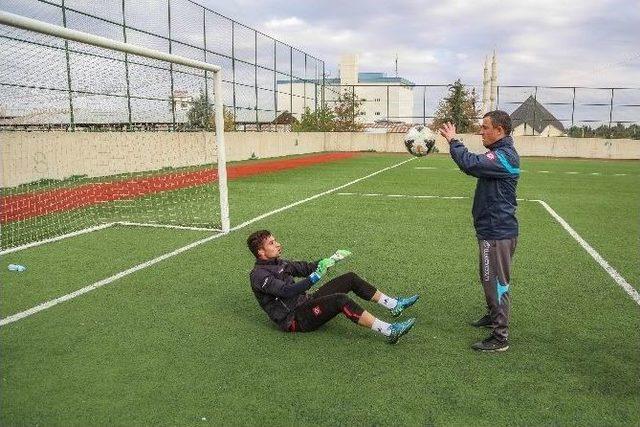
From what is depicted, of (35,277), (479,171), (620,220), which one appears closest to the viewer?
(479,171)

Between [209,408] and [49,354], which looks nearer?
[209,408]

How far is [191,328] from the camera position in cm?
483

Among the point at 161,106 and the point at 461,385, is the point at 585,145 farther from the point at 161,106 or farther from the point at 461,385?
the point at 461,385

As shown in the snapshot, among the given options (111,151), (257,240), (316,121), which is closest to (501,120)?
(257,240)

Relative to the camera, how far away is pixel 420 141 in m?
6.02

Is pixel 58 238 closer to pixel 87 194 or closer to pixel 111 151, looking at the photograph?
pixel 87 194

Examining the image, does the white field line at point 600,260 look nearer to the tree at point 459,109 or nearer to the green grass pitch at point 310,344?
the green grass pitch at point 310,344

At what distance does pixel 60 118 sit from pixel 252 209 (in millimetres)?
6696

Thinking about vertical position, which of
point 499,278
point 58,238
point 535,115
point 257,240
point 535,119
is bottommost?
point 58,238

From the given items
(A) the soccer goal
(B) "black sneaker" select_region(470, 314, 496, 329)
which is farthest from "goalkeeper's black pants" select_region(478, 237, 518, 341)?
(A) the soccer goal

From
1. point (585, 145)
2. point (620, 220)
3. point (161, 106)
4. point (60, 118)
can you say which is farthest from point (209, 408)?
point (585, 145)

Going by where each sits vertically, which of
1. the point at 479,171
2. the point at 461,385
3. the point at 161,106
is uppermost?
the point at 161,106

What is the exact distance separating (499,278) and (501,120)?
1255 mm

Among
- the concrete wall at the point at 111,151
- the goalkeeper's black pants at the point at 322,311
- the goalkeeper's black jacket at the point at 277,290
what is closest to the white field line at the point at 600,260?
the goalkeeper's black pants at the point at 322,311
